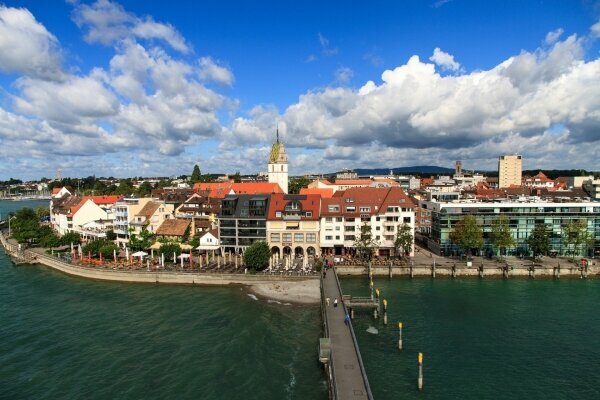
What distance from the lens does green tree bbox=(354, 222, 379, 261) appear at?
245ft

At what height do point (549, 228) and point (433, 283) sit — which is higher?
point (549, 228)

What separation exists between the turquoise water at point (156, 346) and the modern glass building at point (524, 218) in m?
40.4

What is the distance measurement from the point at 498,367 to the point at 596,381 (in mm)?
8032

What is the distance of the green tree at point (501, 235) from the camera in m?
74.4

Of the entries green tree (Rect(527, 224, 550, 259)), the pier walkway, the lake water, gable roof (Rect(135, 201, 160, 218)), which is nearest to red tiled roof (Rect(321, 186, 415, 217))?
the lake water

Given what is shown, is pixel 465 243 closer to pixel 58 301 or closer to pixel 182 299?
pixel 182 299

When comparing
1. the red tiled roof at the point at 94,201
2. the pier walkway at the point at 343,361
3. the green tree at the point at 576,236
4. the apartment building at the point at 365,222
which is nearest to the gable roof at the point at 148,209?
the red tiled roof at the point at 94,201

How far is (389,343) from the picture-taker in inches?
1682

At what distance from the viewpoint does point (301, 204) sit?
260ft

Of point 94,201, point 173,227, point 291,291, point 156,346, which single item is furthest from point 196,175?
point 156,346

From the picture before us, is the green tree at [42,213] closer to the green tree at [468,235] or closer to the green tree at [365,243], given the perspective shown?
the green tree at [365,243]

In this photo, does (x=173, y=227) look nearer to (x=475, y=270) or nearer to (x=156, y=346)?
(x=156, y=346)

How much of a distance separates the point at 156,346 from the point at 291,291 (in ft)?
72.9

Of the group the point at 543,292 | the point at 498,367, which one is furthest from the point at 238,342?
the point at 543,292
